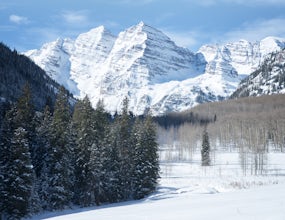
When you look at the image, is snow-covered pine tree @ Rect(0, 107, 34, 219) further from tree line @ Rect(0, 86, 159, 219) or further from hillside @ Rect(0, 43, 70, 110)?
hillside @ Rect(0, 43, 70, 110)

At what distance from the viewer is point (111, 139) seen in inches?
2206

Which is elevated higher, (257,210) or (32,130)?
(32,130)

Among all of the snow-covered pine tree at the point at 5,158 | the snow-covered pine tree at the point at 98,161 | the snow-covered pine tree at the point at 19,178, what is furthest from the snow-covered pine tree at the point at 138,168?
the snow-covered pine tree at the point at 5,158

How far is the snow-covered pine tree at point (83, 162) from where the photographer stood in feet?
164

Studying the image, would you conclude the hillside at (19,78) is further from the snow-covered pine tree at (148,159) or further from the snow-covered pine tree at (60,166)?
the snow-covered pine tree at (60,166)

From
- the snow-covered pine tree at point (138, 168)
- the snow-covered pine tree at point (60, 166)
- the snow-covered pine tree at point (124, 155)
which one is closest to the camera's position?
the snow-covered pine tree at point (60, 166)

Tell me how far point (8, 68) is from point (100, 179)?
125 metres

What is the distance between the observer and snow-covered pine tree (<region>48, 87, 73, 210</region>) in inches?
1769

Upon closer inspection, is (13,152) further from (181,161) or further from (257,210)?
(181,161)

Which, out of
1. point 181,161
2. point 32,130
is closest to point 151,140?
point 32,130

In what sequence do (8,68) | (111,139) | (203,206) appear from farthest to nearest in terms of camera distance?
(8,68) < (111,139) < (203,206)

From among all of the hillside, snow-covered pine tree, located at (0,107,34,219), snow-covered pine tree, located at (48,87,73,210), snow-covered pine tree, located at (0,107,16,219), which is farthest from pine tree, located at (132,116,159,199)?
the hillside

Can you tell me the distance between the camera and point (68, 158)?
47812 mm

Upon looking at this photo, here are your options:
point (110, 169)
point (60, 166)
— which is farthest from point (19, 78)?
point (60, 166)
